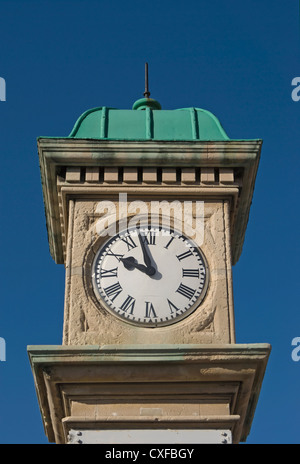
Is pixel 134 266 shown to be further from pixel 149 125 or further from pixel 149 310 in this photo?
pixel 149 125

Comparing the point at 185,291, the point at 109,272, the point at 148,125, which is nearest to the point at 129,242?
the point at 109,272

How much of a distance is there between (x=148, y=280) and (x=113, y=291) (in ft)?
1.88

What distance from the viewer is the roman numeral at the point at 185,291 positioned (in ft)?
72.9

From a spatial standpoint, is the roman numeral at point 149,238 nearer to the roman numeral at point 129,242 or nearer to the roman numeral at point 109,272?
the roman numeral at point 129,242

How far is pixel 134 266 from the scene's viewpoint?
22.4 m

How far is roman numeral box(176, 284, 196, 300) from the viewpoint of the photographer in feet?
72.9

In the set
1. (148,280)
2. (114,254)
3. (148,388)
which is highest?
(114,254)

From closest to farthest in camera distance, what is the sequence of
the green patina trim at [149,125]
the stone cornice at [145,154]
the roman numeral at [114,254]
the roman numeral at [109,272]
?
the roman numeral at [109,272]
the roman numeral at [114,254]
the stone cornice at [145,154]
the green patina trim at [149,125]

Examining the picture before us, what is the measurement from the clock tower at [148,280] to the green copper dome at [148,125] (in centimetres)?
2

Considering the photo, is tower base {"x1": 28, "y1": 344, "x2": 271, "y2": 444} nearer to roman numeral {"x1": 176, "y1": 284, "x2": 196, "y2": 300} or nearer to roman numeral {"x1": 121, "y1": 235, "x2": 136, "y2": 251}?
roman numeral {"x1": 176, "y1": 284, "x2": 196, "y2": 300}

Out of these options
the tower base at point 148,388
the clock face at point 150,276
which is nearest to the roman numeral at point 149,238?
the clock face at point 150,276
